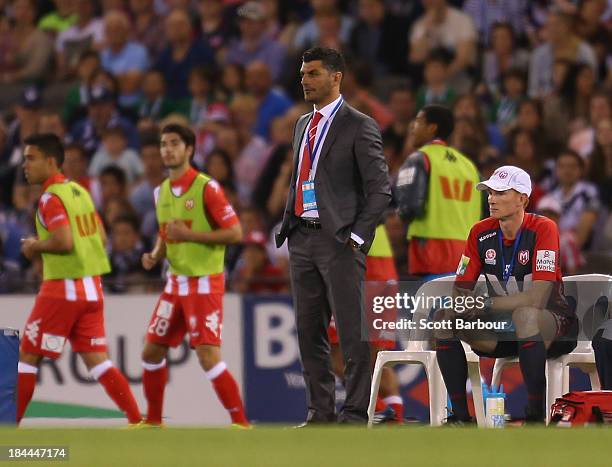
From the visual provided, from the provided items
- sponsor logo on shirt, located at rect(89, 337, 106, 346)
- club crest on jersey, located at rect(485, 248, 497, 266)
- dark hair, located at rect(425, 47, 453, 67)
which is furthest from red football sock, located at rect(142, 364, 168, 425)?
dark hair, located at rect(425, 47, 453, 67)

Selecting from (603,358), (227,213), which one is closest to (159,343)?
(227,213)

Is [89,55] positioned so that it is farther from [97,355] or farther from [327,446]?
[327,446]

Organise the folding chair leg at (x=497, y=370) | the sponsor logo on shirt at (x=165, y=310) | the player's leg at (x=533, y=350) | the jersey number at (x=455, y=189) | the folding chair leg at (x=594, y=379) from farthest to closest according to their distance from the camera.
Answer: the jersey number at (x=455, y=189)
the sponsor logo on shirt at (x=165, y=310)
the folding chair leg at (x=594, y=379)
the folding chair leg at (x=497, y=370)
the player's leg at (x=533, y=350)

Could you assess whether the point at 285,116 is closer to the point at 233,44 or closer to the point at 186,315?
the point at 233,44

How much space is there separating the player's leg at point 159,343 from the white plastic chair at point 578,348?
2687 millimetres

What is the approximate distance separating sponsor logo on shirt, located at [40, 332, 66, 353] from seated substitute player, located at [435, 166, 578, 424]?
301 cm

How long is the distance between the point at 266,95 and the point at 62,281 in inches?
271

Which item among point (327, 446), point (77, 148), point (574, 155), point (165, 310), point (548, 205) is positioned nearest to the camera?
point (327, 446)

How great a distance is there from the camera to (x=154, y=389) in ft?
38.7

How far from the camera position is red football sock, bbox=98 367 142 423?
37.2 feet

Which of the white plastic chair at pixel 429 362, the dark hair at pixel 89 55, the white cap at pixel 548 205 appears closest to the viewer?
the white plastic chair at pixel 429 362

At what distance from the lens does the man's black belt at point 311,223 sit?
9680 millimetres

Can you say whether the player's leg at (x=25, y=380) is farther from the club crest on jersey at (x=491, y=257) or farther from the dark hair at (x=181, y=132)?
the club crest on jersey at (x=491, y=257)

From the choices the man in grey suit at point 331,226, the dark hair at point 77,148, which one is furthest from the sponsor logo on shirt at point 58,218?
the dark hair at point 77,148
